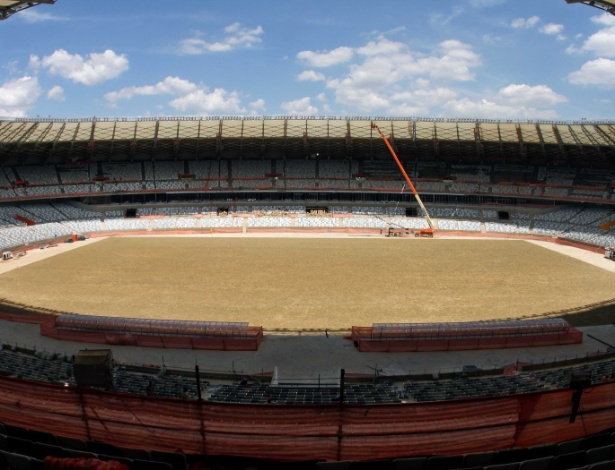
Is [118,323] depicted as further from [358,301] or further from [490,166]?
[490,166]

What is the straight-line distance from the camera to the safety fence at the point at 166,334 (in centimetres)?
2141

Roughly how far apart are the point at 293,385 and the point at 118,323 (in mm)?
10396

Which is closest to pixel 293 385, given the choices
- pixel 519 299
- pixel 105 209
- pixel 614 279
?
pixel 519 299

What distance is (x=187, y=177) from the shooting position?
236ft

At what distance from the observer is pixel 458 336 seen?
70.5 ft

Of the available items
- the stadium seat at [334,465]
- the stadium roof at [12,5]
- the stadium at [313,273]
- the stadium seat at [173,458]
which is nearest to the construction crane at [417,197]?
the stadium at [313,273]

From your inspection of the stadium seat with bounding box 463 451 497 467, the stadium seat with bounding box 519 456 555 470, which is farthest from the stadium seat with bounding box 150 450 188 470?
the stadium seat with bounding box 519 456 555 470

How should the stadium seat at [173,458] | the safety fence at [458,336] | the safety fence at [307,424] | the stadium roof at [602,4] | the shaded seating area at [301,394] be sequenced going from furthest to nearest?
the safety fence at [458,336] < the stadium roof at [602,4] < the shaded seating area at [301,394] < the safety fence at [307,424] < the stadium seat at [173,458]

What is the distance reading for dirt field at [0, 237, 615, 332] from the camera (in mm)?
26594

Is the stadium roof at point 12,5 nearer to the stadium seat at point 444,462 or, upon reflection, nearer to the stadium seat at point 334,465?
the stadium seat at point 334,465

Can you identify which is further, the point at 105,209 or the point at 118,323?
the point at 105,209

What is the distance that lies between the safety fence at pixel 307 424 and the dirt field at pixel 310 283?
1489 cm

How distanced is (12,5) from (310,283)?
23.3 m

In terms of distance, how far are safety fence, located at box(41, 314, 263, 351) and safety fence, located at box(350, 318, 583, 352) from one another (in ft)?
18.0
